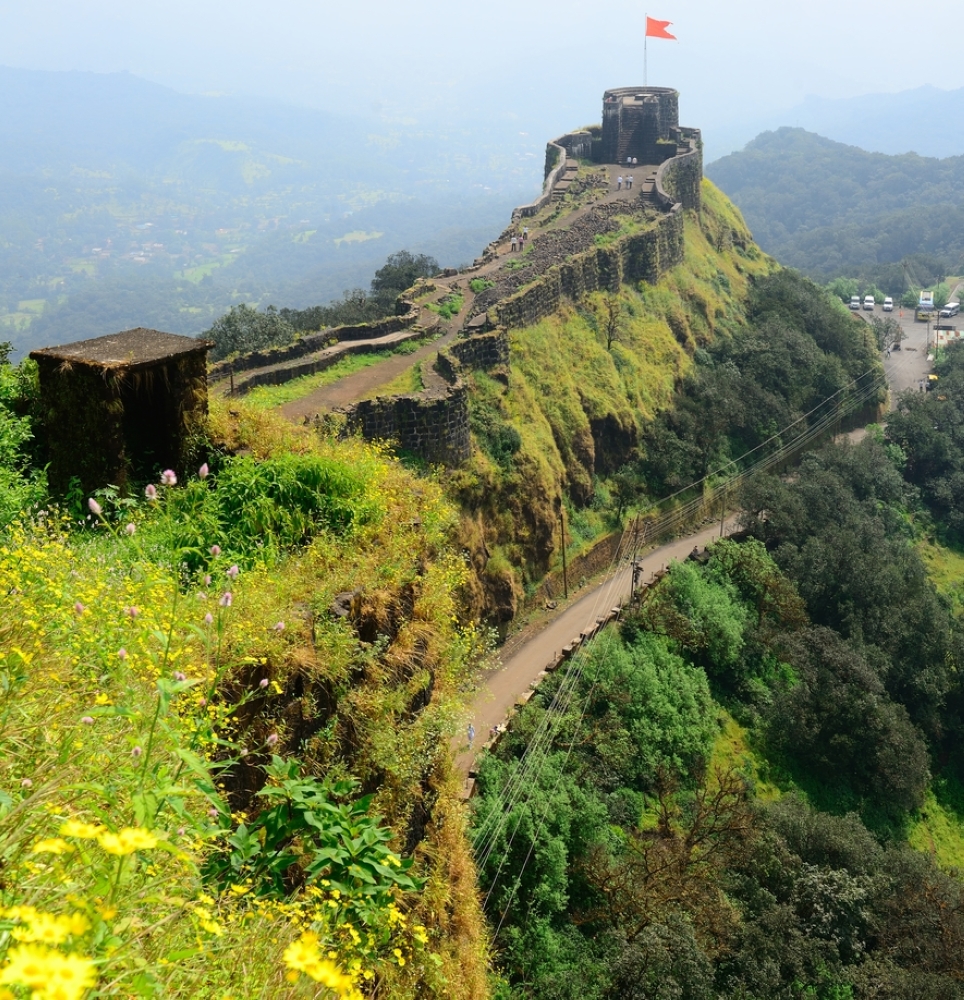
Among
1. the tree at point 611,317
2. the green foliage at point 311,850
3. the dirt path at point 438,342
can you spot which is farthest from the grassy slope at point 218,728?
the tree at point 611,317

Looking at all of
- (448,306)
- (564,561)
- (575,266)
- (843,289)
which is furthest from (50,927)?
(843,289)

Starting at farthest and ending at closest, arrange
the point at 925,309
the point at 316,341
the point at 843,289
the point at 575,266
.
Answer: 1. the point at 925,309
2. the point at 843,289
3. the point at 575,266
4. the point at 316,341

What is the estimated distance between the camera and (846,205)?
170 meters

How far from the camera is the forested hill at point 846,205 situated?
136375mm

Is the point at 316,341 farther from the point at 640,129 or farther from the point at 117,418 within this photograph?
the point at 640,129

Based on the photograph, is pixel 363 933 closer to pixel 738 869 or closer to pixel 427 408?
pixel 427 408

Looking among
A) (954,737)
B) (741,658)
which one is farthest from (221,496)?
Answer: (954,737)

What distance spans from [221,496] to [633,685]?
48.0 feet

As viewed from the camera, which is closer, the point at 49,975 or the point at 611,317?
the point at 49,975

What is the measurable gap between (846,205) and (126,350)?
181660 mm

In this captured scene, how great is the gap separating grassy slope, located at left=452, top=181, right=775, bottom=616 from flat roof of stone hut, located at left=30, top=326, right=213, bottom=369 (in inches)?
387

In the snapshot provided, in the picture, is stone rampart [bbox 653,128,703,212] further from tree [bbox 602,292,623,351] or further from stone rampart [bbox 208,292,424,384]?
stone rampart [bbox 208,292,424,384]

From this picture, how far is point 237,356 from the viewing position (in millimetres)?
20844

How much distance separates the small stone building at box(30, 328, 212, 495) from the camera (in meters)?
10.8
